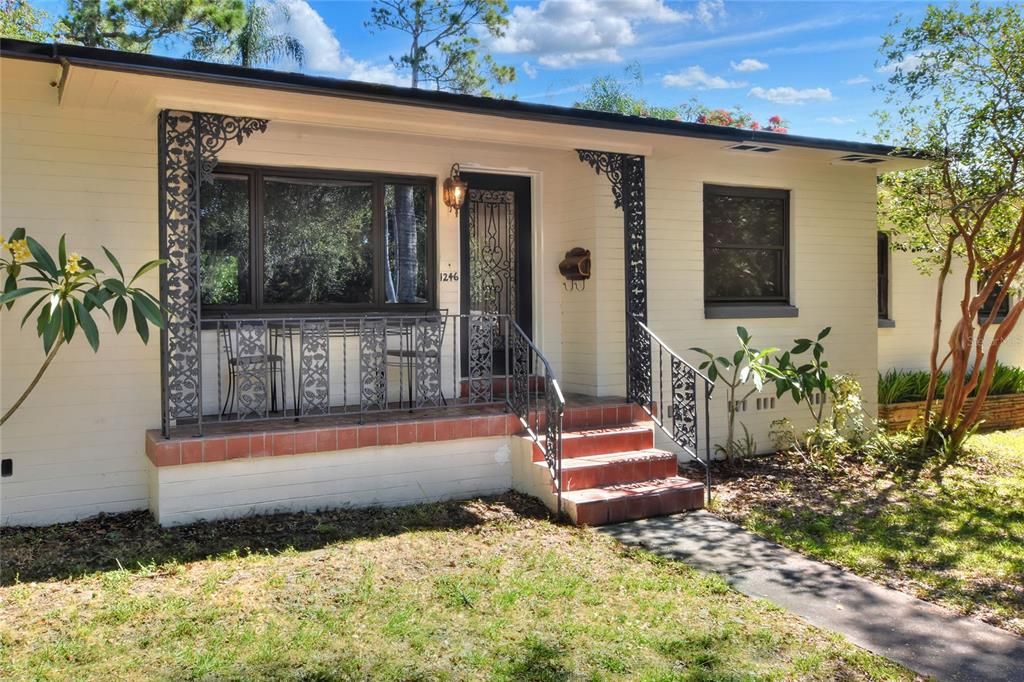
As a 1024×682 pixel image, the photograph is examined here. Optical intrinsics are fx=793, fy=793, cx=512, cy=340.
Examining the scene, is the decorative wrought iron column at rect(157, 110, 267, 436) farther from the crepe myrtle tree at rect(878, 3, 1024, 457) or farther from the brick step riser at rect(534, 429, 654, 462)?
the crepe myrtle tree at rect(878, 3, 1024, 457)

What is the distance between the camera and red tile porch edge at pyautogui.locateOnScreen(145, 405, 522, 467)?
526cm

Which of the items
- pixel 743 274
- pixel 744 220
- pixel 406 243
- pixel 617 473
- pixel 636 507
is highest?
pixel 744 220

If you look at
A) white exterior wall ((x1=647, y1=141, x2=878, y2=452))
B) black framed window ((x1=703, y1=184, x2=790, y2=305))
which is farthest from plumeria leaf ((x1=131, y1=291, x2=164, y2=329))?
black framed window ((x1=703, y1=184, x2=790, y2=305))

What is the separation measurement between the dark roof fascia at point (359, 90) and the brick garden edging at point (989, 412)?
4.28 m

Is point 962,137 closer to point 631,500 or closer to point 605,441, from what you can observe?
point 605,441

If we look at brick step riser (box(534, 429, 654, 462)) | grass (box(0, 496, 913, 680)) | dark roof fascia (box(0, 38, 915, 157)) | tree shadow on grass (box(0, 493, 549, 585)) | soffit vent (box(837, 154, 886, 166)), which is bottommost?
grass (box(0, 496, 913, 680))

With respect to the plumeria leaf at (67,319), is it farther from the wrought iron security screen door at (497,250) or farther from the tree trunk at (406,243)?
the wrought iron security screen door at (497,250)

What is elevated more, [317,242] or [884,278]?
[317,242]

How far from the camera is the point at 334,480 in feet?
18.8

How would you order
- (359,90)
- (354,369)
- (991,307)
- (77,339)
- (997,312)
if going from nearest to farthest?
(359,90)
(77,339)
(354,369)
(997,312)
(991,307)

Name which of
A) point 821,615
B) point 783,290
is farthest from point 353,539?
point 783,290

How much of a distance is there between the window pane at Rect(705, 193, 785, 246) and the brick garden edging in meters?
3.00

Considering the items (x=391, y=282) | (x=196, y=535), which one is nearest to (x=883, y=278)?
(x=391, y=282)

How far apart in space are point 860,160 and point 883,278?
3.32 m
